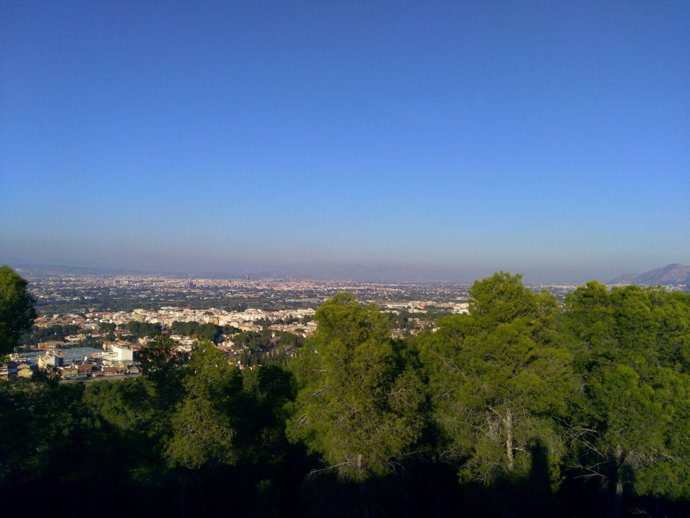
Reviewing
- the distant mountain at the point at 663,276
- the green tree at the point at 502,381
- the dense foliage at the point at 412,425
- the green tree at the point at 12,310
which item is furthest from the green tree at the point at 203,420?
the distant mountain at the point at 663,276

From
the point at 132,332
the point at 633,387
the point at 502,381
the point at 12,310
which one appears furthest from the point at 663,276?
the point at 12,310

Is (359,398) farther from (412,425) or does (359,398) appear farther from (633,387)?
(633,387)

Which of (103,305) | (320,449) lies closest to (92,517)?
(320,449)

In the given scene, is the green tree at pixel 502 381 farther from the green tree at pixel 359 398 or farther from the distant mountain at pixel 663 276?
the distant mountain at pixel 663 276

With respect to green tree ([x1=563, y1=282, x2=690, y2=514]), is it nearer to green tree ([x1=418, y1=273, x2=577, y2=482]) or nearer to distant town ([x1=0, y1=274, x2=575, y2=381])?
green tree ([x1=418, y1=273, x2=577, y2=482])

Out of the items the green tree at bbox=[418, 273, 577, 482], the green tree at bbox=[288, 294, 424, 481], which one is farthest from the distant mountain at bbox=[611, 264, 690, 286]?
the green tree at bbox=[288, 294, 424, 481]

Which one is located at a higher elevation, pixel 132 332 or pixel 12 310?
pixel 12 310

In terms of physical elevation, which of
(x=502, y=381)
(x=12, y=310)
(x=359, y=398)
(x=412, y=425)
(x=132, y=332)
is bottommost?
(x=132, y=332)
